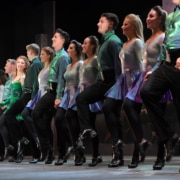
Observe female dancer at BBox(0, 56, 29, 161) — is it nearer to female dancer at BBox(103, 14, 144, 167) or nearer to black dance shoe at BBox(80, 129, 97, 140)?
black dance shoe at BBox(80, 129, 97, 140)

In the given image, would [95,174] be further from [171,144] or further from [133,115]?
[133,115]

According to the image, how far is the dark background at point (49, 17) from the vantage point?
762cm

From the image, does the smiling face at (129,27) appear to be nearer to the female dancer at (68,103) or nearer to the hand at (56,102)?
the female dancer at (68,103)

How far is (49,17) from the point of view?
335 inches

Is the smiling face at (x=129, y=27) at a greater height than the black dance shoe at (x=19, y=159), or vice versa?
the smiling face at (x=129, y=27)

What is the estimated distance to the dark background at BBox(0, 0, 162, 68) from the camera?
762cm

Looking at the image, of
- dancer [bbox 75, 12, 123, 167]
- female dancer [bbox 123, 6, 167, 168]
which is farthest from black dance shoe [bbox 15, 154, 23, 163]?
female dancer [bbox 123, 6, 167, 168]

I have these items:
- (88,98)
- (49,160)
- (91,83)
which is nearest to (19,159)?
(49,160)

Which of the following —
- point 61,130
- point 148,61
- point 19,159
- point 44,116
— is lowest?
point 19,159

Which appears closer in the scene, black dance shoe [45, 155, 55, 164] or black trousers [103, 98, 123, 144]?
black trousers [103, 98, 123, 144]

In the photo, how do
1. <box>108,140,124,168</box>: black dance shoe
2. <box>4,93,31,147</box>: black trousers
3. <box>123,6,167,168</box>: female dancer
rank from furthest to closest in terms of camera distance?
<box>4,93,31,147</box>: black trousers → <box>108,140,124,168</box>: black dance shoe → <box>123,6,167,168</box>: female dancer

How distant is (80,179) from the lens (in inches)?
139

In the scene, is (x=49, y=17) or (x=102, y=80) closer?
(x=102, y=80)

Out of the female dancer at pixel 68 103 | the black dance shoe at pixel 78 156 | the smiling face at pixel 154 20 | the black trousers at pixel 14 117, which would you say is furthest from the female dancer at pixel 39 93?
the smiling face at pixel 154 20
